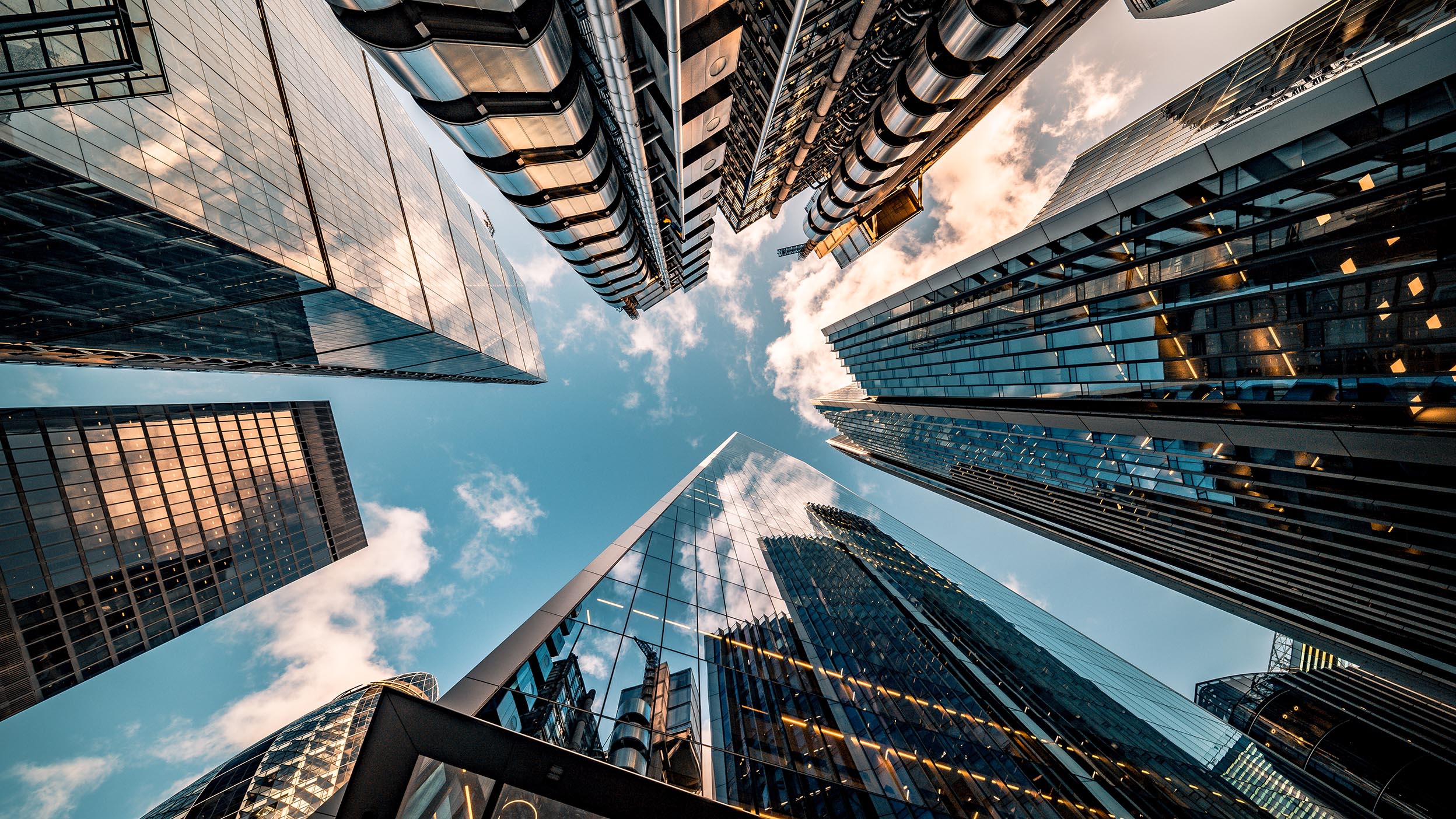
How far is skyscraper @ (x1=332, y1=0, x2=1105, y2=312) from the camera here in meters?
11.5

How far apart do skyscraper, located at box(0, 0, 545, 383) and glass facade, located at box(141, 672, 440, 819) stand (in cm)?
4256

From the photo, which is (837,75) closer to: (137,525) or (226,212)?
(226,212)

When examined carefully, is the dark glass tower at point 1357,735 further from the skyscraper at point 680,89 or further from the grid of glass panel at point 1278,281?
the skyscraper at point 680,89

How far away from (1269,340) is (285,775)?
94772 millimetres

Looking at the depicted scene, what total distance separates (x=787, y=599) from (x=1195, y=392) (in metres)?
19.7

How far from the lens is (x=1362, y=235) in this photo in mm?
11922

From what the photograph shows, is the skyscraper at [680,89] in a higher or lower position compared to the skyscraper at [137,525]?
higher

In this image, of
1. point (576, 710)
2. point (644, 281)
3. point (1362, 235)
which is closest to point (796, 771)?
point (576, 710)

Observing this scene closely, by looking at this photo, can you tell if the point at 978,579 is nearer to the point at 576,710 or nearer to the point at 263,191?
the point at 576,710

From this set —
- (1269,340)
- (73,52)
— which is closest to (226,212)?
(73,52)

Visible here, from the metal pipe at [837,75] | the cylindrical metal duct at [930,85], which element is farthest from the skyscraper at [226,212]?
the cylindrical metal duct at [930,85]

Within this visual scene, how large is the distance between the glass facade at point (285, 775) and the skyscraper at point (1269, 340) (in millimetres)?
67306

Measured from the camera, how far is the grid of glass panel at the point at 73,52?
948cm

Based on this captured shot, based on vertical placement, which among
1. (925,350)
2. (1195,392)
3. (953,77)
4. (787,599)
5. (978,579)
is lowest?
(978,579)
